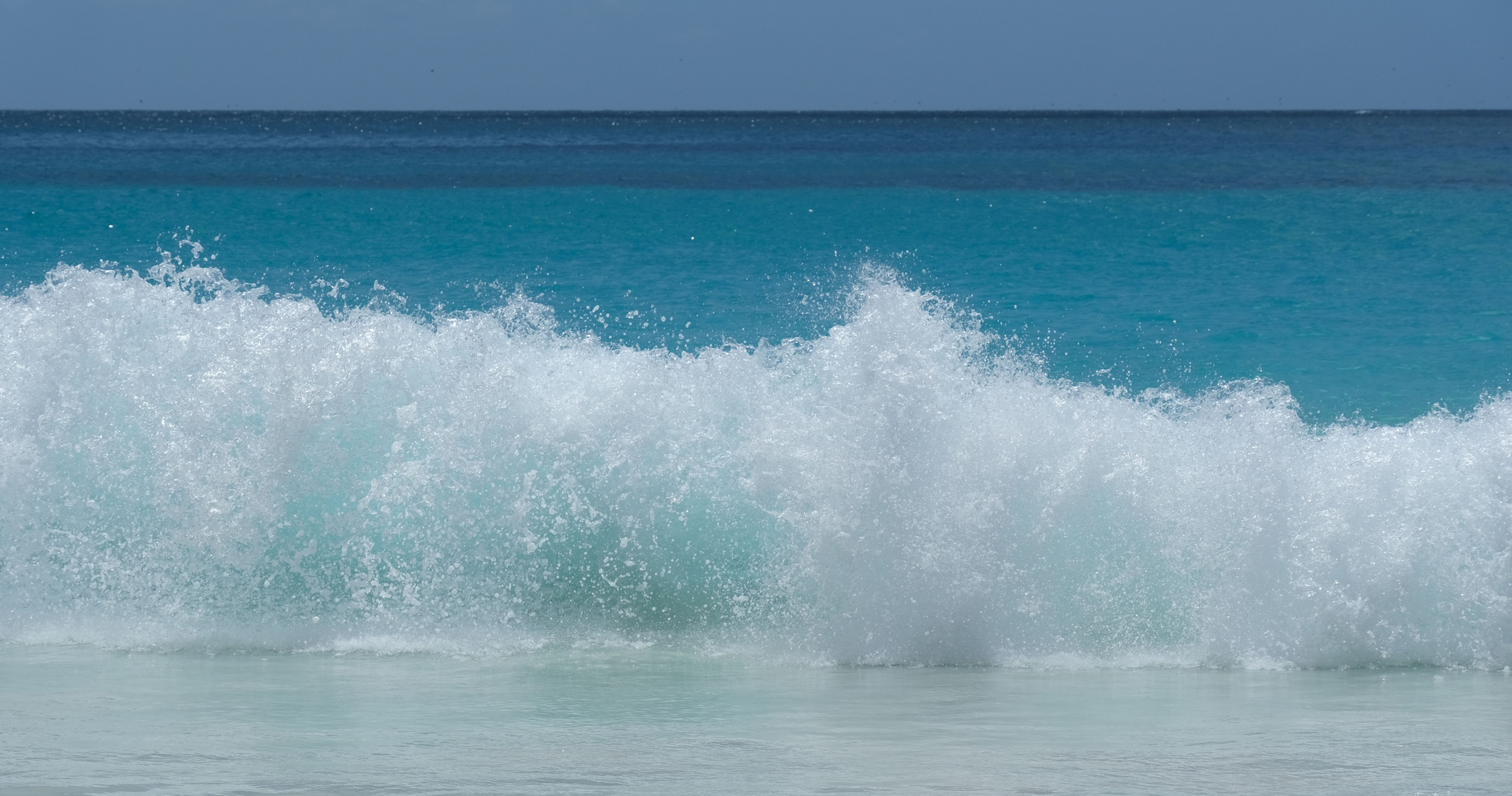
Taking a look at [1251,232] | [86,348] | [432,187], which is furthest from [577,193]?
[86,348]

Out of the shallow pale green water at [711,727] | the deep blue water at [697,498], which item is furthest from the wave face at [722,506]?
the shallow pale green water at [711,727]

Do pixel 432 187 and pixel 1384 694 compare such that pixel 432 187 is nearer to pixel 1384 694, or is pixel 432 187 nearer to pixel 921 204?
pixel 921 204

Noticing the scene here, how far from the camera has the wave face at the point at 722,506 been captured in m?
6.11

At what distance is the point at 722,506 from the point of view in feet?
22.2

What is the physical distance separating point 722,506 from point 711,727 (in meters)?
2.09

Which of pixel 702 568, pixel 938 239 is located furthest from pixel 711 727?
Result: pixel 938 239

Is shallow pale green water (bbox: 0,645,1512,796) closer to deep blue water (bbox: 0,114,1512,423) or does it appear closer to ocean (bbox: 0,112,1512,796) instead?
ocean (bbox: 0,112,1512,796)

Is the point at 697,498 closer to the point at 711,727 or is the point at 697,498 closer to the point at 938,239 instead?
the point at 711,727

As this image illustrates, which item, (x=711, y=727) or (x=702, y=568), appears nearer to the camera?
(x=711, y=727)

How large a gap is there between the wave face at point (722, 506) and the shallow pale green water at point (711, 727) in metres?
0.30

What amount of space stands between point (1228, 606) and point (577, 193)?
26.4 metres

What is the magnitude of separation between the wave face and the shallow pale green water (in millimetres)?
304

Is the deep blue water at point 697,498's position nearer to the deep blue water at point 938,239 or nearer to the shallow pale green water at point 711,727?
the shallow pale green water at point 711,727

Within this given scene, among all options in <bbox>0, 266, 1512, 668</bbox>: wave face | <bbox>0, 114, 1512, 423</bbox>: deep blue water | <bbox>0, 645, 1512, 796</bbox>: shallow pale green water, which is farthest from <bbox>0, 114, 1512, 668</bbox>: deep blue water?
<bbox>0, 114, 1512, 423</bbox>: deep blue water
